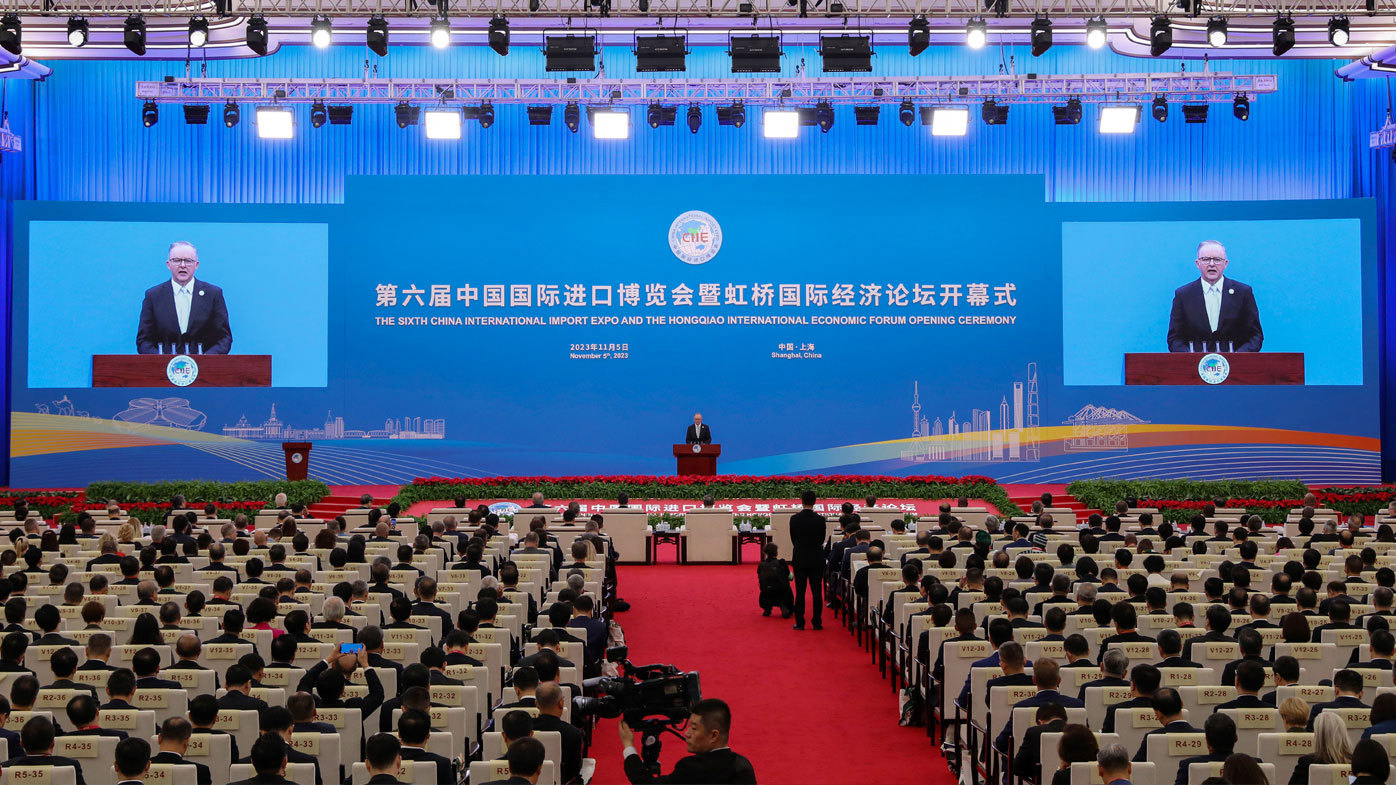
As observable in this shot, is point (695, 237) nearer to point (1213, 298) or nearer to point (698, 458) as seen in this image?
point (698, 458)

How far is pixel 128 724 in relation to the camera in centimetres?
498

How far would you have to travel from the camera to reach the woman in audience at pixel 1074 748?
4312 millimetres

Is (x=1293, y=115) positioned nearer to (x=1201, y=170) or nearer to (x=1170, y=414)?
(x=1201, y=170)

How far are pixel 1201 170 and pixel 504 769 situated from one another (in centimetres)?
2015

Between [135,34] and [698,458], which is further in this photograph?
[698,458]

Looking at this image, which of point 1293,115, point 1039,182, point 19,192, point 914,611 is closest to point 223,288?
point 19,192

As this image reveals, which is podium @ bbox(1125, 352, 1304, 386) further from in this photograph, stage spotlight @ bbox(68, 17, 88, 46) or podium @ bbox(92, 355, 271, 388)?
stage spotlight @ bbox(68, 17, 88, 46)

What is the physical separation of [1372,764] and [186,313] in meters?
19.8

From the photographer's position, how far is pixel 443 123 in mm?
18406

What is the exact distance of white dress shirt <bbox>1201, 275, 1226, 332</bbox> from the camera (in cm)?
1995

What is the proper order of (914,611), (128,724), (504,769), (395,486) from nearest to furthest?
1. (504,769)
2. (128,724)
3. (914,611)
4. (395,486)

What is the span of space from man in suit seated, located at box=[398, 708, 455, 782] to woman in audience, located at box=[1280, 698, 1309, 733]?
349cm

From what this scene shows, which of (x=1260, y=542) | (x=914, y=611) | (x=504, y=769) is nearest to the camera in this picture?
(x=504, y=769)

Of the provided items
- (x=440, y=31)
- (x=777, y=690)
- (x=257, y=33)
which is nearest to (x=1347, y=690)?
(x=777, y=690)
